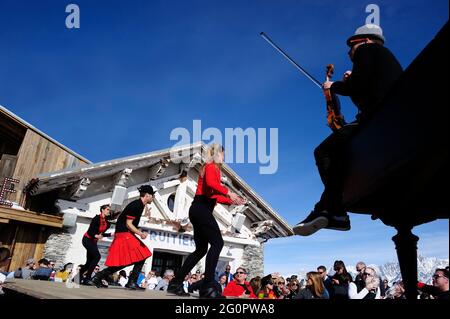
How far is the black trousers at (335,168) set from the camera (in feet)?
8.44

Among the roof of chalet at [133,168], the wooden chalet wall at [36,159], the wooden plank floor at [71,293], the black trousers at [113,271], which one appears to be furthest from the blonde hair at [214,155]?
the wooden chalet wall at [36,159]

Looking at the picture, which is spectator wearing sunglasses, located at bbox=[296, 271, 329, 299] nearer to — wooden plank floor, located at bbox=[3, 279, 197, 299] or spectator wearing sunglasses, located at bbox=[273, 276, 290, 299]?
spectator wearing sunglasses, located at bbox=[273, 276, 290, 299]

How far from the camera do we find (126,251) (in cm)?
587

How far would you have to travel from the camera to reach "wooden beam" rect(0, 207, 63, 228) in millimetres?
8914

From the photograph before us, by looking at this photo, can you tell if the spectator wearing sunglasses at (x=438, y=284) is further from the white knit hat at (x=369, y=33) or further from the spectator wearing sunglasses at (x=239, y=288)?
the white knit hat at (x=369, y=33)

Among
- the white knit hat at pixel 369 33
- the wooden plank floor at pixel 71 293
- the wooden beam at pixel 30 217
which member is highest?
the white knit hat at pixel 369 33

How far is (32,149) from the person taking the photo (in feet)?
35.1

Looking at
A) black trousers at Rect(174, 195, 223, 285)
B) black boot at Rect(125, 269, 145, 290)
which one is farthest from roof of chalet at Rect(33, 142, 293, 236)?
black trousers at Rect(174, 195, 223, 285)

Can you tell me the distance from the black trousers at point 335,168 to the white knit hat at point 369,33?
720 millimetres


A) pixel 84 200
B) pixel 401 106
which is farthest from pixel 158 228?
pixel 401 106

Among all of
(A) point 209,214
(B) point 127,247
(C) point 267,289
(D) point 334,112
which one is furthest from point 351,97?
(C) point 267,289

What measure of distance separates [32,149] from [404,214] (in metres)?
→ 11.2

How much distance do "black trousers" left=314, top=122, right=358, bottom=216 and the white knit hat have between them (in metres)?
0.72
